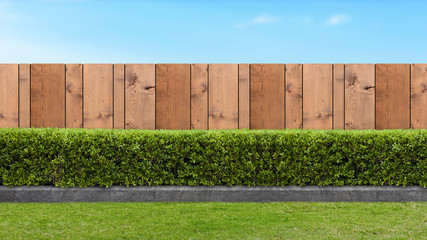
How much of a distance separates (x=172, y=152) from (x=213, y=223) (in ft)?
Answer: 4.70

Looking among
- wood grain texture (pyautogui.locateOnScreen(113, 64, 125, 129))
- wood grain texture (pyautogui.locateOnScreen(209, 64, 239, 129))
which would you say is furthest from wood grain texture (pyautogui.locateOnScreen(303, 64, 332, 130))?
wood grain texture (pyautogui.locateOnScreen(113, 64, 125, 129))

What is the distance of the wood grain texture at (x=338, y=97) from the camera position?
5.96 metres

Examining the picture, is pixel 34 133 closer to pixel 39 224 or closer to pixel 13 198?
pixel 13 198

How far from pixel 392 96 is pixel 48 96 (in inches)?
227

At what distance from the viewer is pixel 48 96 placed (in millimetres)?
6098

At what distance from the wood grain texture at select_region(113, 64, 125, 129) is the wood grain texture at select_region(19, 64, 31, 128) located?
58.7 inches

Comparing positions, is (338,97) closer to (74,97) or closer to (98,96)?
(98,96)

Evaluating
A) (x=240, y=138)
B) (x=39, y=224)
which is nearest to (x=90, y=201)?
(x=39, y=224)

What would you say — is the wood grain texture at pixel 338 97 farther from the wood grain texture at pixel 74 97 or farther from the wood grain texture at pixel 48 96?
the wood grain texture at pixel 48 96

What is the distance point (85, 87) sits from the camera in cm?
605

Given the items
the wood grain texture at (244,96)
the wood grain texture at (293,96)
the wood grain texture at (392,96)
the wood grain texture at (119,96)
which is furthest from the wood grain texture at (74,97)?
the wood grain texture at (392,96)

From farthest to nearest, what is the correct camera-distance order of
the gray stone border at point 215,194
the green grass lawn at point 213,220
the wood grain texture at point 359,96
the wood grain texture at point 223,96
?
the wood grain texture at point 359,96 → the wood grain texture at point 223,96 → the gray stone border at point 215,194 → the green grass lawn at point 213,220

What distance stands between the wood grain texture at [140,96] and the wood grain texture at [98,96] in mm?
286

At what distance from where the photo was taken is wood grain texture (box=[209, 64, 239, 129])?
5.89 meters
